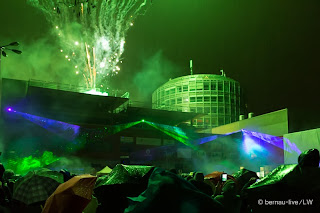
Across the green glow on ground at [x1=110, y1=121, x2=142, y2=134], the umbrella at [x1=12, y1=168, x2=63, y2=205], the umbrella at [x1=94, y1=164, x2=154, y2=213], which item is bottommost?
the umbrella at [x1=12, y1=168, x2=63, y2=205]

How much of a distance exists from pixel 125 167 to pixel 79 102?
117 ft

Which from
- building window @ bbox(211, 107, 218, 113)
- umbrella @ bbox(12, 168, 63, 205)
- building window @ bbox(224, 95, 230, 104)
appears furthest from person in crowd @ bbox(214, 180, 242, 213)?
building window @ bbox(224, 95, 230, 104)

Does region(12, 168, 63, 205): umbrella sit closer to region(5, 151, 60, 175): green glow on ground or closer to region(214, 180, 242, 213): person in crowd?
region(214, 180, 242, 213): person in crowd

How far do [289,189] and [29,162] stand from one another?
29.4 metres

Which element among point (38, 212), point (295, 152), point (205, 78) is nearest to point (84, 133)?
point (295, 152)

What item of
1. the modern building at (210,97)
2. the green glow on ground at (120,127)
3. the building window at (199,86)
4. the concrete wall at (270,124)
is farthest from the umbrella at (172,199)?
the building window at (199,86)

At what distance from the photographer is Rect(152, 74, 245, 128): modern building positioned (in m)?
62.1

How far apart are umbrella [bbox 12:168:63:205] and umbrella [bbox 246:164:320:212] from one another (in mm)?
3653

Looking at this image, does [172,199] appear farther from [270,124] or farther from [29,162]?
[270,124]

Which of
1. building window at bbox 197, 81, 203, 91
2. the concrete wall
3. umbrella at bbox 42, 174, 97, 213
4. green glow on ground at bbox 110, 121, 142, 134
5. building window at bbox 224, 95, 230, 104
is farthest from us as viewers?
building window at bbox 197, 81, 203, 91

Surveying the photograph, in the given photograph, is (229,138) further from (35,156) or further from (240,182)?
(240,182)

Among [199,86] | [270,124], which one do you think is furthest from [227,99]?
[270,124]

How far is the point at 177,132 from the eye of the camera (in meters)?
42.6

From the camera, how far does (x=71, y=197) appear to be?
4.00m
